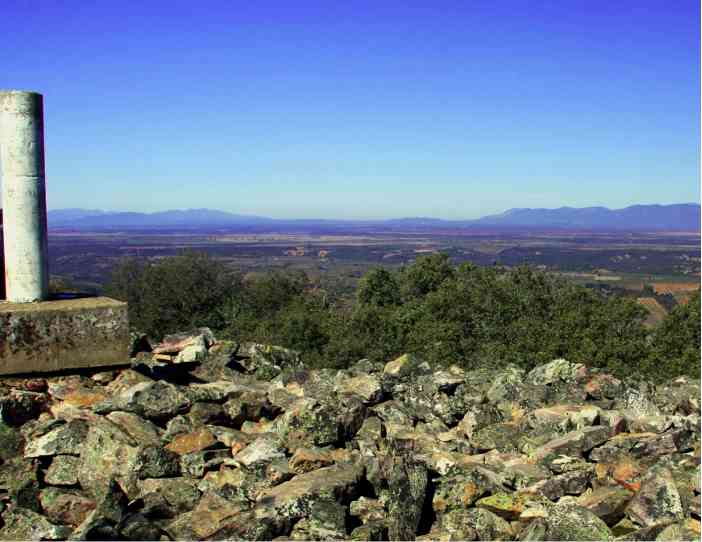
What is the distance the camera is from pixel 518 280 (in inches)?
1385

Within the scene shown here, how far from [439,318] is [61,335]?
2185cm

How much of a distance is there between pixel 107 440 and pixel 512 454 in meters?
4.97

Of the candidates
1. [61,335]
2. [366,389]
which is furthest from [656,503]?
[61,335]

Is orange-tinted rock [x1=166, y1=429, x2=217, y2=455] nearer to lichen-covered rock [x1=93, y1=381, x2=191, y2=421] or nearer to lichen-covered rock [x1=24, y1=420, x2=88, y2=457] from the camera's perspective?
lichen-covered rock [x1=93, y1=381, x2=191, y2=421]

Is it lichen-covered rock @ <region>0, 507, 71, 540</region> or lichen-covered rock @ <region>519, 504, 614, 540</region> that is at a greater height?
lichen-covered rock @ <region>519, 504, 614, 540</region>

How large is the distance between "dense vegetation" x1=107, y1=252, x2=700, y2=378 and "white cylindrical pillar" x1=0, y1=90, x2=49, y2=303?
43.6 ft

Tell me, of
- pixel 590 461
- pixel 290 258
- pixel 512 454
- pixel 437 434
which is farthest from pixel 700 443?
pixel 290 258

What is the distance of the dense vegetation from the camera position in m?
24.9

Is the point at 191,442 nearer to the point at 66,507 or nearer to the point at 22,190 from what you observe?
the point at 66,507

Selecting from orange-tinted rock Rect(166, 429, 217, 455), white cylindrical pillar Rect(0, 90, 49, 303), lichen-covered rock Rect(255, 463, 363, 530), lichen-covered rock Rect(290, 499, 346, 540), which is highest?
white cylindrical pillar Rect(0, 90, 49, 303)

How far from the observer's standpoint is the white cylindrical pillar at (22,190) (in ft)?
34.6

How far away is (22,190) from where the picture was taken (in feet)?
34.8

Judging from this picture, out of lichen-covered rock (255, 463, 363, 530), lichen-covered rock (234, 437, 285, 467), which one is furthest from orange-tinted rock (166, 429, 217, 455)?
lichen-covered rock (255, 463, 363, 530)

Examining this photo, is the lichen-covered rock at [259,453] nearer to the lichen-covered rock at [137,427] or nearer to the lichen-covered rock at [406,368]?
the lichen-covered rock at [137,427]
